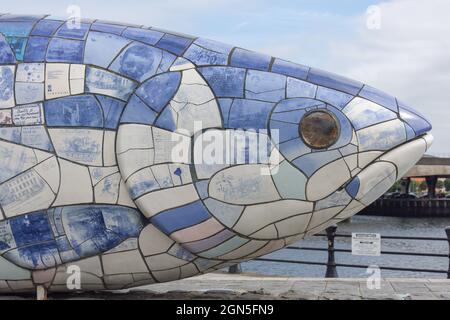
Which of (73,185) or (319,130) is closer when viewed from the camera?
(319,130)

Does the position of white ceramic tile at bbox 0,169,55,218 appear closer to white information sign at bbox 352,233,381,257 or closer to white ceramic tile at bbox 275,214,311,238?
white ceramic tile at bbox 275,214,311,238

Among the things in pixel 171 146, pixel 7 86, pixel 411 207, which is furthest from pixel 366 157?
pixel 411 207

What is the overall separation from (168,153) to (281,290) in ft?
9.76

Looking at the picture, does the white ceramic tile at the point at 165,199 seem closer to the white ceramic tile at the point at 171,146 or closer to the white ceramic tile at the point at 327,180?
the white ceramic tile at the point at 171,146

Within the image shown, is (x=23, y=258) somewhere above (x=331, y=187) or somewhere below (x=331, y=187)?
below

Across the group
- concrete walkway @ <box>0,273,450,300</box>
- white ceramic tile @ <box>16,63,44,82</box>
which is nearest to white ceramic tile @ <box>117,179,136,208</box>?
white ceramic tile @ <box>16,63,44,82</box>

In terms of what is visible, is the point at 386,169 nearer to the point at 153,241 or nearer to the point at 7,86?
the point at 153,241

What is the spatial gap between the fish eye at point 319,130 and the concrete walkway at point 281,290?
6.97ft

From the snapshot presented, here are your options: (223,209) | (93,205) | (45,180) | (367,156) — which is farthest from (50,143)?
(367,156)

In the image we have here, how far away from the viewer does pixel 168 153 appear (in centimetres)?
523

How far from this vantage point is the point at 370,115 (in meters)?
5.20

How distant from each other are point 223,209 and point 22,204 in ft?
5.67
